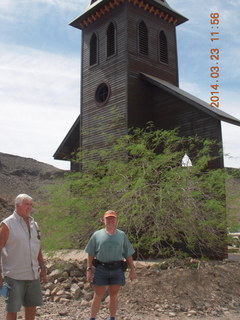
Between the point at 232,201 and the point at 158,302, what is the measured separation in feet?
15.1

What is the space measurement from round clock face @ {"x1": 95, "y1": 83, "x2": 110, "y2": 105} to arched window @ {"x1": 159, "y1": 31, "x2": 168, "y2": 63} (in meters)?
3.21

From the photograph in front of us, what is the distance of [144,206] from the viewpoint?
8820 millimetres

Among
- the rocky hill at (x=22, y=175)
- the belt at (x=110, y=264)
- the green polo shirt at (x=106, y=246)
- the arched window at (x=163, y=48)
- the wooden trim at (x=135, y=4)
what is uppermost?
the wooden trim at (x=135, y=4)

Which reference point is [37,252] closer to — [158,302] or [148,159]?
[158,302]

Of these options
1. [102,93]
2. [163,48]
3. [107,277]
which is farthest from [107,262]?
[163,48]

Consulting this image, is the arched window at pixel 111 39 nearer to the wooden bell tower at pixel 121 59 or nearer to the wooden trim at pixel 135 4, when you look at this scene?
the wooden bell tower at pixel 121 59

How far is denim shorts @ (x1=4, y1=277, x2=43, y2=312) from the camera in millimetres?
4117

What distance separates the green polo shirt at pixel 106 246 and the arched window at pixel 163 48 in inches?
562

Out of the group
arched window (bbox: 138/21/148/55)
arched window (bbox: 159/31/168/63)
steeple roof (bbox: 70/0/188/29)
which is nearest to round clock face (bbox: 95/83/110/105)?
arched window (bbox: 138/21/148/55)

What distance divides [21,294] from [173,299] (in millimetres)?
3421

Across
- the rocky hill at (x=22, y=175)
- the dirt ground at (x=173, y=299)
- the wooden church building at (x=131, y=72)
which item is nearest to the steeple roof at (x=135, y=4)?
the wooden church building at (x=131, y=72)

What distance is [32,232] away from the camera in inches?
177

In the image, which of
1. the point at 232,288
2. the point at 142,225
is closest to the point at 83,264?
the point at 142,225

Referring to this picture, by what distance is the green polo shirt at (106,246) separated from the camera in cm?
492
